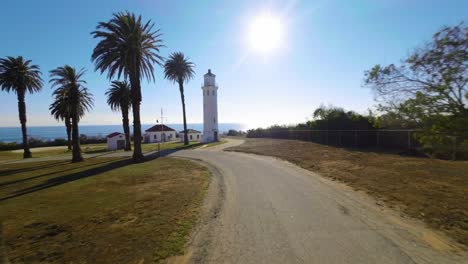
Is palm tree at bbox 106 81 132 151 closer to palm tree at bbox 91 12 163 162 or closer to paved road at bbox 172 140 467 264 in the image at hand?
palm tree at bbox 91 12 163 162

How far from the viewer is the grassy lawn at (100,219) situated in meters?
5.68

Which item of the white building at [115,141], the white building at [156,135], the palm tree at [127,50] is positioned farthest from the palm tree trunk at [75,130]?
the white building at [156,135]

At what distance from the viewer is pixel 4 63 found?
32.3 m

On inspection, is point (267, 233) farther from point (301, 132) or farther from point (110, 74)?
point (301, 132)

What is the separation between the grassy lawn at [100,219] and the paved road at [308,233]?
98cm

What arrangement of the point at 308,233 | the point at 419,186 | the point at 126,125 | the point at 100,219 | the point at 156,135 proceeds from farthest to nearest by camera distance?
the point at 156,135 → the point at 126,125 → the point at 419,186 → the point at 100,219 → the point at 308,233

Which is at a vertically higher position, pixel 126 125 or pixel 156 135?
pixel 126 125

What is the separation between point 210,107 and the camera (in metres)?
50.1

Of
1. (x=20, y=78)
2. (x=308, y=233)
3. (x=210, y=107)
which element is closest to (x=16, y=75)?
(x=20, y=78)

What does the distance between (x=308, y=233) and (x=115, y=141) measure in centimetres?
4349

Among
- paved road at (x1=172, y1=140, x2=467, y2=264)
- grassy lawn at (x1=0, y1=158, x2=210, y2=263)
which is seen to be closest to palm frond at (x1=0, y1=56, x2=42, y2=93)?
grassy lawn at (x1=0, y1=158, x2=210, y2=263)

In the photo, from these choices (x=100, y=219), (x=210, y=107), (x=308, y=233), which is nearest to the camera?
(x=308, y=233)

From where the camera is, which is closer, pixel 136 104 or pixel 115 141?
pixel 136 104

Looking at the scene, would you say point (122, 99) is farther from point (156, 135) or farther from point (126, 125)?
point (156, 135)
